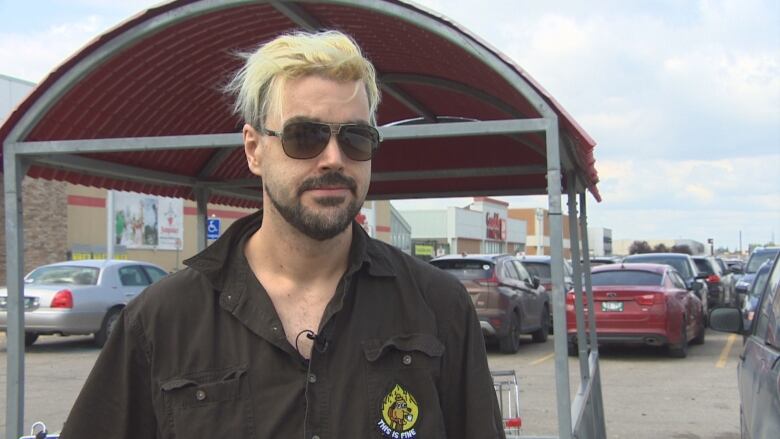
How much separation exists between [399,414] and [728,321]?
3.99 meters

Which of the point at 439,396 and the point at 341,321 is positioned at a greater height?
the point at 341,321

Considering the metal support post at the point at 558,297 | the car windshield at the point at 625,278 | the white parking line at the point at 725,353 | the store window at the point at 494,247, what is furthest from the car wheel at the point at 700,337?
the store window at the point at 494,247

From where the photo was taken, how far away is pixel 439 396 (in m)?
2.08

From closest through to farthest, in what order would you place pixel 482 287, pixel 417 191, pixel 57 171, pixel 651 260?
pixel 57 171 → pixel 417 191 → pixel 482 287 → pixel 651 260

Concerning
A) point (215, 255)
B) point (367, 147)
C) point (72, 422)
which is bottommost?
point (72, 422)

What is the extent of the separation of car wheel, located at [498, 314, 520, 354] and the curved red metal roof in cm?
709

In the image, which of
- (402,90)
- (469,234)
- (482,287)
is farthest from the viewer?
(469,234)

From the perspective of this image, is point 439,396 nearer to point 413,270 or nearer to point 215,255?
point 413,270

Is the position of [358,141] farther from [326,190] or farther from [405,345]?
[405,345]

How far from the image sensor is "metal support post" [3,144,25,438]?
4.12 metres

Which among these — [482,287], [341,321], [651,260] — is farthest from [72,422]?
[651,260]

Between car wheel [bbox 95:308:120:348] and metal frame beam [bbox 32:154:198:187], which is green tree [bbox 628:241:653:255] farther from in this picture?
metal frame beam [bbox 32:154:198:187]

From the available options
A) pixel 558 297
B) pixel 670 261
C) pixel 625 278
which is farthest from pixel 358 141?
pixel 670 261

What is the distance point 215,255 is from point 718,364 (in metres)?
11.7
